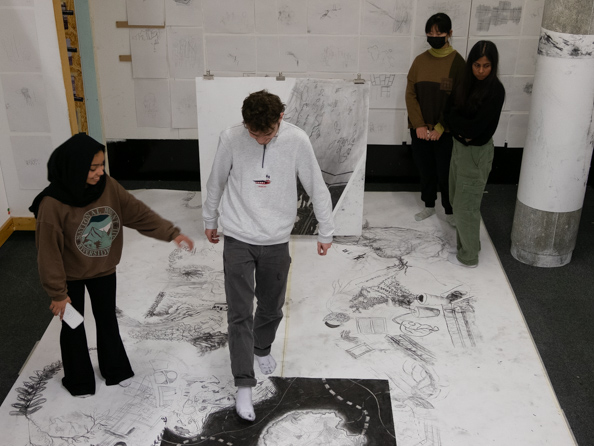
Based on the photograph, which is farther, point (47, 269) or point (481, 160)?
point (481, 160)

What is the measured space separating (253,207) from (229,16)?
9.74 ft

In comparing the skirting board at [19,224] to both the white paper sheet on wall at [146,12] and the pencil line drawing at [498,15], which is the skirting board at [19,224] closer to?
the white paper sheet on wall at [146,12]

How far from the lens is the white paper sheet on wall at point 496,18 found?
530cm

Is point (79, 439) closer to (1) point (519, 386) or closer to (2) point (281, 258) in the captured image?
(2) point (281, 258)

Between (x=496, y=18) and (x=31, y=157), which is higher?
(x=496, y=18)

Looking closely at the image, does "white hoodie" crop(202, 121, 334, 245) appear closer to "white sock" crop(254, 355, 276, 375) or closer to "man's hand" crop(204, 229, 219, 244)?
"man's hand" crop(204, 229, 219, 244)

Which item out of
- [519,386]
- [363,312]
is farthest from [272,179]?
[519,386]

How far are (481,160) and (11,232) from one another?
11.1ft

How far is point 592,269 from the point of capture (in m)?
4.50

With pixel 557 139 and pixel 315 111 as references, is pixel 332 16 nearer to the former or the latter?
pixel 315 111

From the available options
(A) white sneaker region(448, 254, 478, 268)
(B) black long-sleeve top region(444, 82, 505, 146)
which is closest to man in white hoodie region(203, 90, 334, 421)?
(B) black long-sleeve top region(444, 82, 505, 146)

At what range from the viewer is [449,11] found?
531cm

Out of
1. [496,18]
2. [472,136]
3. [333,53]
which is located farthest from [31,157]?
[496,18]

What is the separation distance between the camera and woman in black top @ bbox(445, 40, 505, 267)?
3949mm
